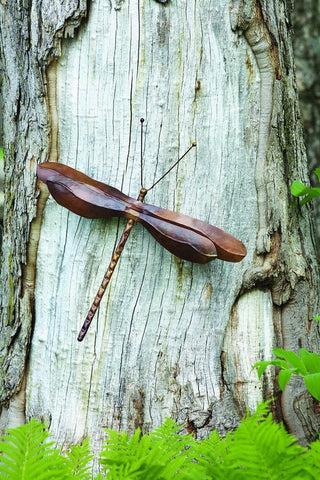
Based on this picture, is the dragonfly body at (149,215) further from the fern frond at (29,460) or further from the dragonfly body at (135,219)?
the fern frond at (29,460)

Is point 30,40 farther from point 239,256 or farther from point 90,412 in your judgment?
point 90,412

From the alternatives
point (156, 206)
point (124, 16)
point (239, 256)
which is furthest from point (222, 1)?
point (239, 256)

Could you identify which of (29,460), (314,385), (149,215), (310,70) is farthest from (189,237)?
(310,70)

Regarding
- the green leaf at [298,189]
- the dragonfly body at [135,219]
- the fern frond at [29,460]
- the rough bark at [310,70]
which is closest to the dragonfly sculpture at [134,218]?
the dragonfly body at [135,219]

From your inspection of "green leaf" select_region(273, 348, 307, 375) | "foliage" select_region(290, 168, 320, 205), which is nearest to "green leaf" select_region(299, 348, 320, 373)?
"green leaf" select_region(273, 348, 307, 375)

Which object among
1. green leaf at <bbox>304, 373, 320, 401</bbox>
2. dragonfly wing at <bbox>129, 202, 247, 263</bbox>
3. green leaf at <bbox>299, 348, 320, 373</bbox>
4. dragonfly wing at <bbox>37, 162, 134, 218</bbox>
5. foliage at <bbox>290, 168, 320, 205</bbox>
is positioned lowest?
green leaf at <bbox>304, 373, 320, 401</bbox>

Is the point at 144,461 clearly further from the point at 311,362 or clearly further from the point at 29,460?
the point at 311,362

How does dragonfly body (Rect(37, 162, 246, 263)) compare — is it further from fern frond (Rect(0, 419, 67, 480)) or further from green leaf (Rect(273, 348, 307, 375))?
fern frond (Rect(0, 419, 67, 480))
